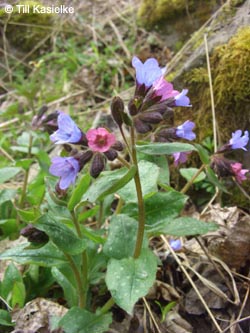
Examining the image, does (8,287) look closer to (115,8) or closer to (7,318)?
(7,318)

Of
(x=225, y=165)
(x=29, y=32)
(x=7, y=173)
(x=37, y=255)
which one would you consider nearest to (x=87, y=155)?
(x=37, y=255)

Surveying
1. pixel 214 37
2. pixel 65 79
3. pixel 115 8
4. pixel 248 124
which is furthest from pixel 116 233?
pixel 115 8

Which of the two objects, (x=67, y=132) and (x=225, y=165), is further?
(x=225, y=165)

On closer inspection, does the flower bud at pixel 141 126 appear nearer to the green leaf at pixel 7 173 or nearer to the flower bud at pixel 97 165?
the flower bud at pixel 97 165

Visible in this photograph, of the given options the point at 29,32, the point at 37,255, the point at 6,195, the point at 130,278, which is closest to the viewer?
the point at 130,278

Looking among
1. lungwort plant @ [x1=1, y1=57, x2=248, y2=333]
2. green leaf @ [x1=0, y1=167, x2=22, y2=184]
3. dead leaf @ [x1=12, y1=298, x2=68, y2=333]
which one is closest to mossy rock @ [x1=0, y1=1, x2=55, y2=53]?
green leaf @ [x1=0, y1=167, x2=22, y2=184]

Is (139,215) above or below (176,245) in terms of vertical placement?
above

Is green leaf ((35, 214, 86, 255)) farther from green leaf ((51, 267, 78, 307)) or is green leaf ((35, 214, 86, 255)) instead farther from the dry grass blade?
the dry grass blade

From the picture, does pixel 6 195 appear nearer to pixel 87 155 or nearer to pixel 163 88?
pixel 87 155
